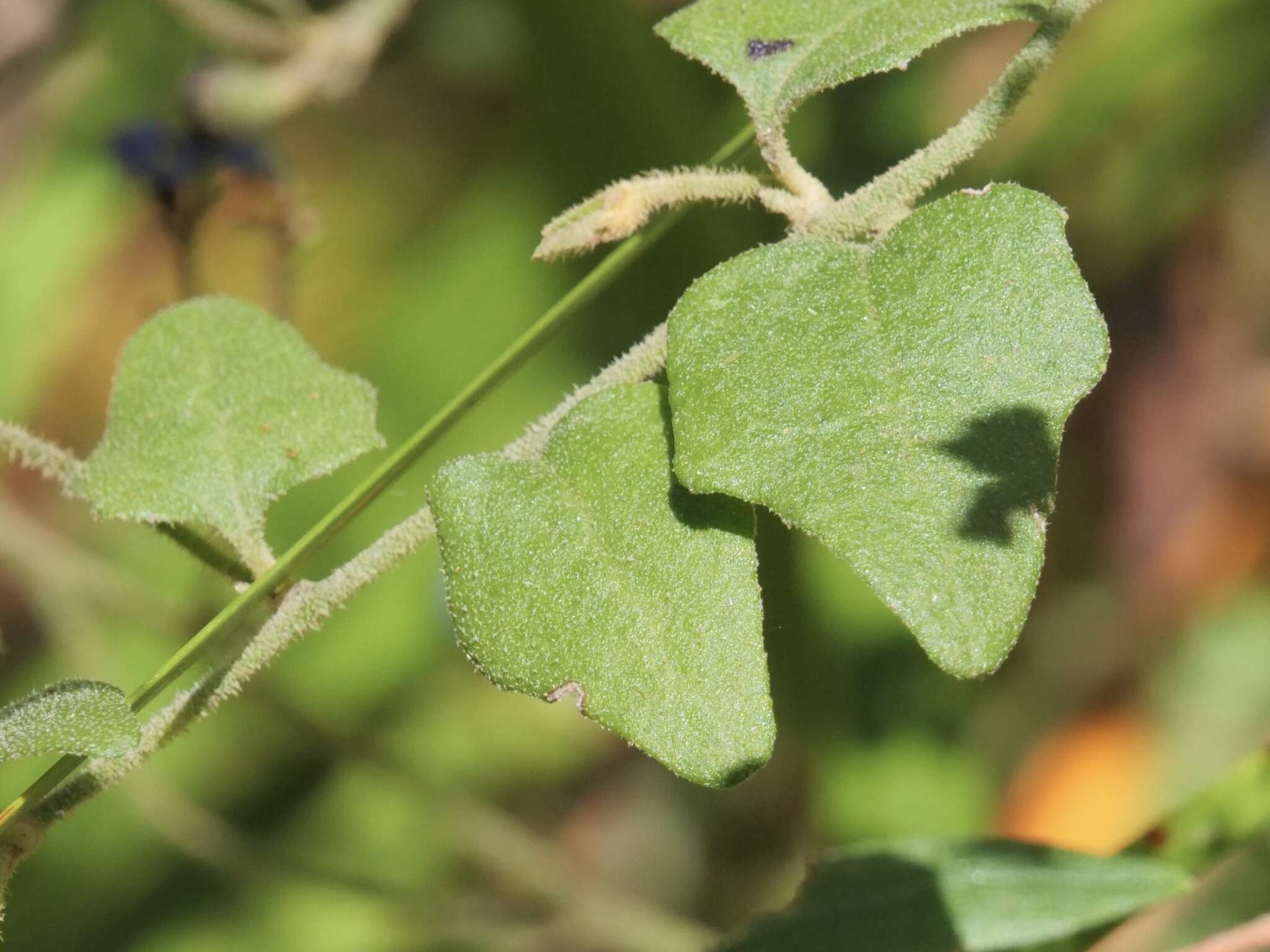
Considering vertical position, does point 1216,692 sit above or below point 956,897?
above

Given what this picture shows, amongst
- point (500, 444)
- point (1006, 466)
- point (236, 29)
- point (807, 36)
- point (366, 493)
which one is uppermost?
point (236, 29)

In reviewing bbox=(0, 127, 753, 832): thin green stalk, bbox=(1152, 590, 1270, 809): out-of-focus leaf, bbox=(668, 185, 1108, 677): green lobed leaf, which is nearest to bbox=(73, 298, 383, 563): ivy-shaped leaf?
bbox=(0, 127, 753, 832): thin green stalk

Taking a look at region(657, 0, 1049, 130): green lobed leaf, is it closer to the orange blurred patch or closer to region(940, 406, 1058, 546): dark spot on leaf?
region(940, 406, 1058, 546): dark spot on leaf

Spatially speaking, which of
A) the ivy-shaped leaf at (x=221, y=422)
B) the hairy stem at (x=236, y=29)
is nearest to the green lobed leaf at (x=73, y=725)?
the ivy-shaped leaf at (x=221, y=422)

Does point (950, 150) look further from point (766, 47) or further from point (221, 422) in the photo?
point (221, 422)

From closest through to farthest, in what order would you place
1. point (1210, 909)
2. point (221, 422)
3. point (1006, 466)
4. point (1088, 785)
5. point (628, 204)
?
point (1006, 466), point (628, 204), point (221, 422), point (1210, 909), point (1088, 785)

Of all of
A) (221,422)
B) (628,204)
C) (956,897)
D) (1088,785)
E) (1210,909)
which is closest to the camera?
(628,204)

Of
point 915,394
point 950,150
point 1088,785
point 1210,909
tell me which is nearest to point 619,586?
point 915,394
